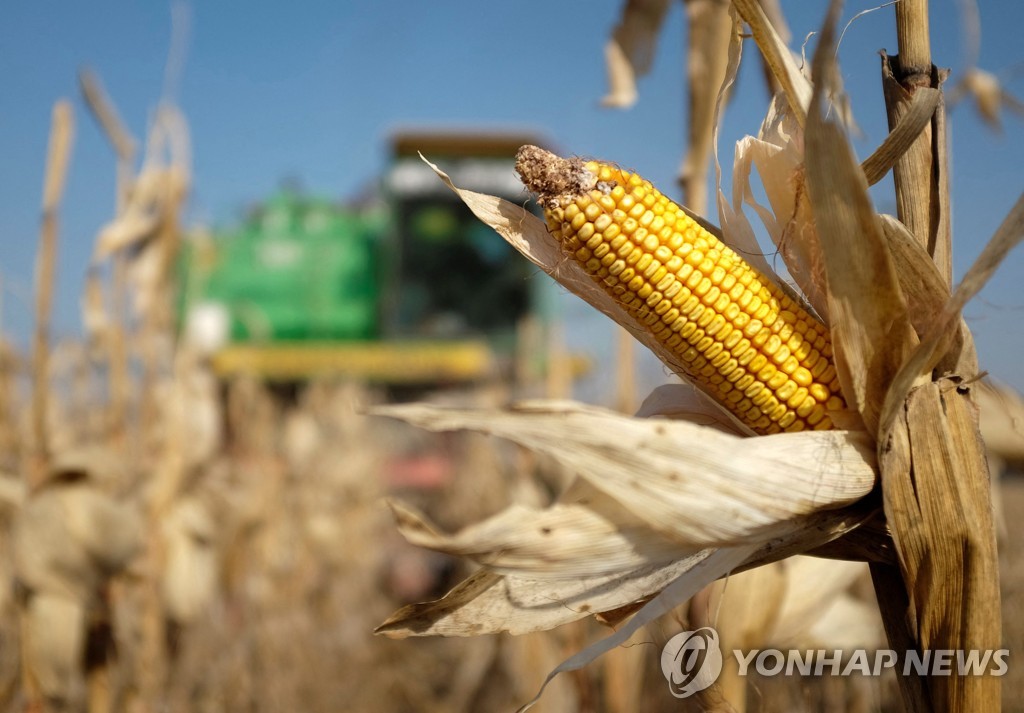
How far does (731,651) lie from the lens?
1035mm

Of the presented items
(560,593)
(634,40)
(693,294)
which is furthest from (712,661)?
(634,40)

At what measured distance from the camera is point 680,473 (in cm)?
58

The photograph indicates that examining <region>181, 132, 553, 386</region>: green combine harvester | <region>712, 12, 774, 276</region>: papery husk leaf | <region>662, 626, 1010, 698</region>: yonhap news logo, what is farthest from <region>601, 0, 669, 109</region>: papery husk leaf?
<region>181, 132, 553, 386</region>: green combine harvester

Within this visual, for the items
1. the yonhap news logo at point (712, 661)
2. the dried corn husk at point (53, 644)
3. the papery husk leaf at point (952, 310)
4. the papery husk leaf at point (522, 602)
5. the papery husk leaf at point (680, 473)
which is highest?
the papery husk leaf at point (952, 310)

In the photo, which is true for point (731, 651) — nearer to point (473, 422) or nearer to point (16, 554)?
point (473, 422)

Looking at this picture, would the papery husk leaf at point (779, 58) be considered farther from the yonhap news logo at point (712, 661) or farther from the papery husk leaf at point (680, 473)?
the yonhap news logo at point (712, 661)

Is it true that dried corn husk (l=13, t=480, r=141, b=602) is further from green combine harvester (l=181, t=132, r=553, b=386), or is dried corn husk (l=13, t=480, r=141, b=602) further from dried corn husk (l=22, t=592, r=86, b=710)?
green combine harvester (l=181, t=132, r=553, b=386)

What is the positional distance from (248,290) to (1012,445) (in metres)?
8.60

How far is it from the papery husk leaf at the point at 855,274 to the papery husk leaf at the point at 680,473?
90 millimetres

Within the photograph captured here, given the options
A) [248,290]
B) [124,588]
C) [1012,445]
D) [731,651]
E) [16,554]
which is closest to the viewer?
[731,651]

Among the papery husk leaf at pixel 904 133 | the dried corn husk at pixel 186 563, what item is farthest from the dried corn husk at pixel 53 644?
the papery husk leaf at pixel 904 133

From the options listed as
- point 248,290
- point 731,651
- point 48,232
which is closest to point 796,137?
point 731,651

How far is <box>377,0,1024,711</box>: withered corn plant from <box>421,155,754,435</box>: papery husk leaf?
0.22ft

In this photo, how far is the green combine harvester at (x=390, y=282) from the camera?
26.3 ft
